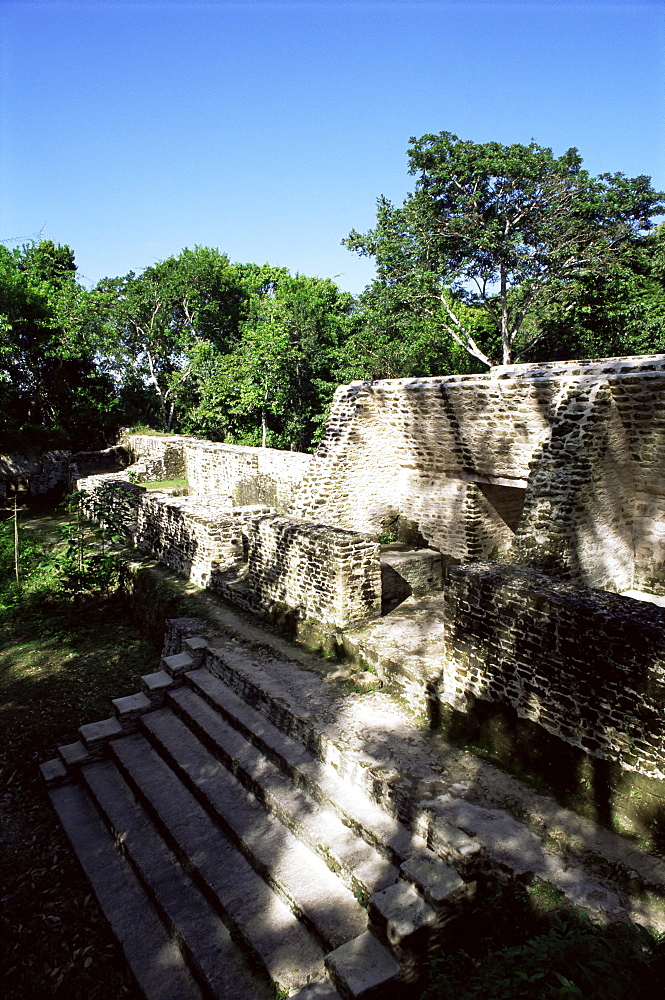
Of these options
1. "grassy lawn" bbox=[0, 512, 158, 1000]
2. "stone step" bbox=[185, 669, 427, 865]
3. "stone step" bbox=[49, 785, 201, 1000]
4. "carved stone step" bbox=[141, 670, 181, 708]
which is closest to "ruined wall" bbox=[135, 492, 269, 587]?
"grassy lawn" bbox=[0, 512, 158, 1000]

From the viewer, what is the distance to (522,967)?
2.90 meters

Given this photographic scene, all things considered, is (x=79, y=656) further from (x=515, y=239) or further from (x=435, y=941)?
(x=515, y=239)

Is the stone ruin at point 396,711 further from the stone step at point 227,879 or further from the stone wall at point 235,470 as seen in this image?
the stone wall at point 235,470

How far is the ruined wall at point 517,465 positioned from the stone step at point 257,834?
142 inches

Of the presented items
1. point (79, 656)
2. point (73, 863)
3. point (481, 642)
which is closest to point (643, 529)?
point (481, 642)

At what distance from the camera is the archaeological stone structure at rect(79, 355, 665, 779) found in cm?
433

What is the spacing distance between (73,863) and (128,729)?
1587mm

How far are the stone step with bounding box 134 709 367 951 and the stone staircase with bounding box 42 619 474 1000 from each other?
0.01m

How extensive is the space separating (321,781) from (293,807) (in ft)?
1.00

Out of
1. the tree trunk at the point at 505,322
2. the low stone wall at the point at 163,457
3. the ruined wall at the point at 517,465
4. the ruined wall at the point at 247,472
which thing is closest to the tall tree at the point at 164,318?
the low stone wall at the point at 163,457

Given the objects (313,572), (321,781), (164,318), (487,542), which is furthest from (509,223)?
(321,781)

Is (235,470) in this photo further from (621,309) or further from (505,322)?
(621,309)

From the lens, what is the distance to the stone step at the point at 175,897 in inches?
151

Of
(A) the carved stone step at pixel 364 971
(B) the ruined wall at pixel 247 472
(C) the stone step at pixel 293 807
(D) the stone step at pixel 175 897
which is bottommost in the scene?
(D) the stone step at pixel 175 897
